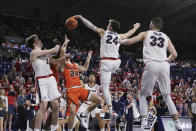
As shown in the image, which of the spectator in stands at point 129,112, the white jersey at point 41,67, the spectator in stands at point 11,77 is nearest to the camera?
the white jersey at point 41,67

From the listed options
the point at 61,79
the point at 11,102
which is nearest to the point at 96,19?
the point at 61,79

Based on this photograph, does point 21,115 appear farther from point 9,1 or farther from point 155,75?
point 9,1

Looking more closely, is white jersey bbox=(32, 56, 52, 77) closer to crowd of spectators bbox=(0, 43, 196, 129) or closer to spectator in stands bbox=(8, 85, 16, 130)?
crowd of spectators bbox=(0, 43, 196, 129)

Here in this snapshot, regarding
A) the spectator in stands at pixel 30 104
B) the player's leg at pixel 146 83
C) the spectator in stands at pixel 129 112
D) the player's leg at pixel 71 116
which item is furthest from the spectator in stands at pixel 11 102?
the player's leg at pixel 146 83

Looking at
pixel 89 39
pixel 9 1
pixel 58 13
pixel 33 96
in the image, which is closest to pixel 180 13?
pixel 89 39

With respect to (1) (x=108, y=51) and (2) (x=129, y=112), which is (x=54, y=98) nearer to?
(1) (x=108, y=51)

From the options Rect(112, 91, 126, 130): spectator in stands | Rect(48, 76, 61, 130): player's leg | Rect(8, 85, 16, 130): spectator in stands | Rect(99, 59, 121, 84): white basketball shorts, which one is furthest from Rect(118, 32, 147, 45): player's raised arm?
Rect(8, 85, 16, 130): spectator in stands

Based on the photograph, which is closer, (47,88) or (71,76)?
(47,88)

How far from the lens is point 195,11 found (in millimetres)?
29859

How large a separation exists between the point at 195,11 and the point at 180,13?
5.47 ft

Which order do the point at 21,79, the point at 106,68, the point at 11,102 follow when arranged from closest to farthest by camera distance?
1. the point at 106,68
2. the point at 11,102
3. the point at 21,79

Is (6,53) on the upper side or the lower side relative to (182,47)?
lower

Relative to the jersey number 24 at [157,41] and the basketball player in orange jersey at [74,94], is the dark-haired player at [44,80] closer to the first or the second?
the basketball player in orange jersey at [74,94]

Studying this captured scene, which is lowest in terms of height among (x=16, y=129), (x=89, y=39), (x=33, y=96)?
(x=16, y=129)
